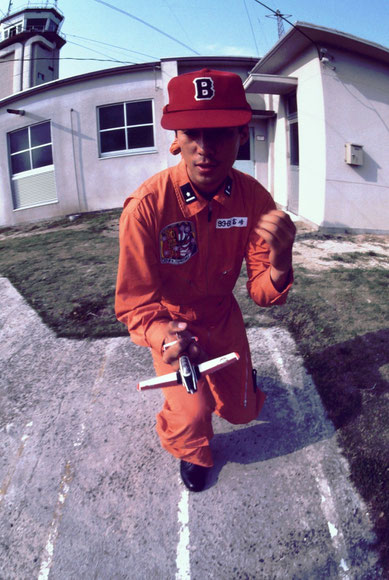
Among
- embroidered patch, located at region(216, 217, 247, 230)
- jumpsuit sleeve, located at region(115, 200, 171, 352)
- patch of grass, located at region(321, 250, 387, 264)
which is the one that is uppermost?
embroidered patch, located at region(216, 217, 247, 230)

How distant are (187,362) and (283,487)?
94 cm

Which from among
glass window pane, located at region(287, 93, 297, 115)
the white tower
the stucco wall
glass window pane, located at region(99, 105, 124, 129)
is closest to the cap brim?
glass window pane, located at region(287, 93, 297, 115)

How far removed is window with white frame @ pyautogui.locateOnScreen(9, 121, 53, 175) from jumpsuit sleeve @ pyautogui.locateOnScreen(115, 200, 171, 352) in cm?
1297

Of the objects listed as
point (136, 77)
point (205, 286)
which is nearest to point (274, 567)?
point (205, 286)

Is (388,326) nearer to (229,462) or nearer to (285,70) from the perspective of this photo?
(229,462)

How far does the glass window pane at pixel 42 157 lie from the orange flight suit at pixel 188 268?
12.9 m

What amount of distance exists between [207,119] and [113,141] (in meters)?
11.6

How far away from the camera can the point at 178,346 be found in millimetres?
1727

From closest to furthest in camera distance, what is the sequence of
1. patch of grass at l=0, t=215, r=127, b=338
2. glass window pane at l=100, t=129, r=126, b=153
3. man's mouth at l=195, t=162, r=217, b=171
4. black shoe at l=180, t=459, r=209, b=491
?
1. man's mouth at l=195, t=162, r=217, b=171
2. black shoe at l=180, t=459, r=209, b=491
3. patch of grass at l=0, t=215, r=127, b=338
4. glass window pane at l=100, t=129, r=126, b=153

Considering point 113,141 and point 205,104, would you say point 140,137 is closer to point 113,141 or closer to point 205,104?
point 113,141

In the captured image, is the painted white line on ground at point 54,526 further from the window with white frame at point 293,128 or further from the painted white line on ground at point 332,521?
the window with white frame at point 293,128

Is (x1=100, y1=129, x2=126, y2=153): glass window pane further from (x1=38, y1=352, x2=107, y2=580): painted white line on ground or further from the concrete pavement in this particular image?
(x1=38, y1=352, x2=107, y2=580): painted white line on ground

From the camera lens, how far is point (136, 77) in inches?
456

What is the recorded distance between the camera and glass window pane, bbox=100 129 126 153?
12109 mm
